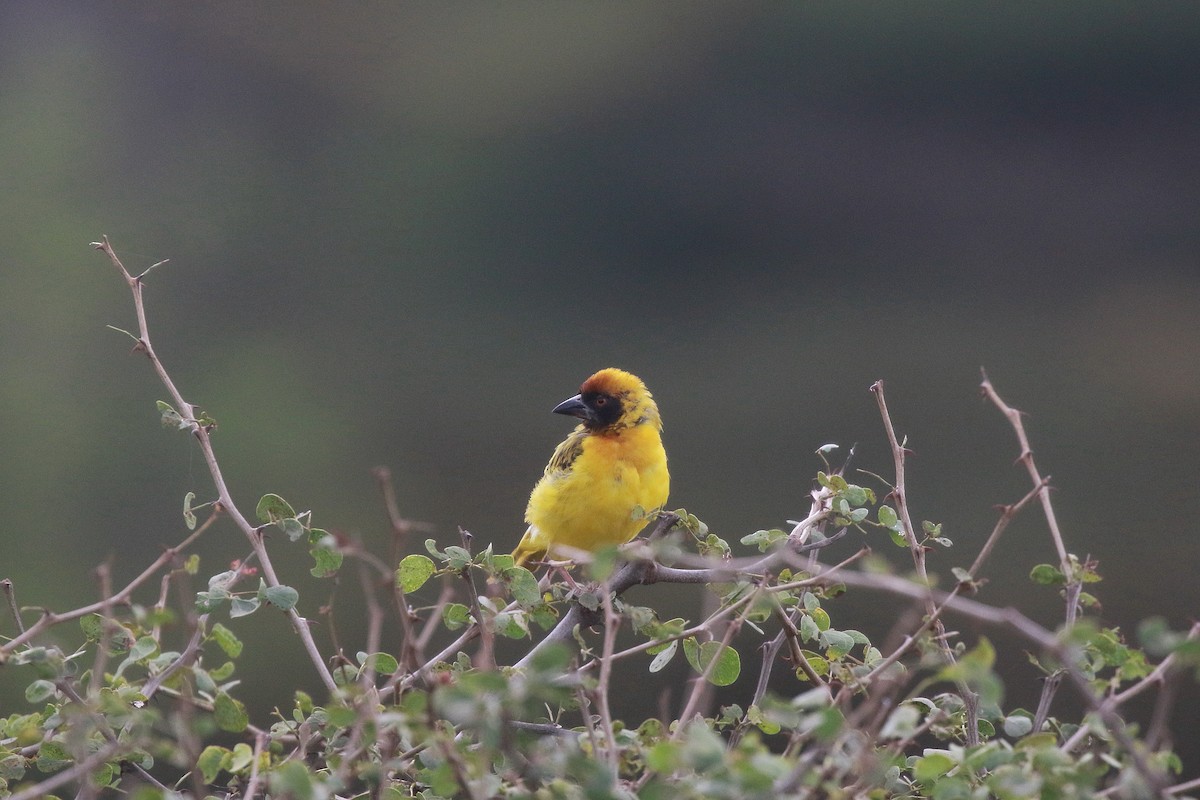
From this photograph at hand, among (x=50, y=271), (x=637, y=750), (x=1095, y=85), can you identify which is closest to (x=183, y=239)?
(x=50, y=271)

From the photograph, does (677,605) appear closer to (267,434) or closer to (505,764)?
(267,434)

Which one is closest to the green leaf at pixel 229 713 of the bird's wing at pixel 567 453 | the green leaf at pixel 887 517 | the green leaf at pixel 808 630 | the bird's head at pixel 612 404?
the green leaf at pixel 808 630

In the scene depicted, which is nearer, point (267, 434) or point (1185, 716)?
point (1185, 716)

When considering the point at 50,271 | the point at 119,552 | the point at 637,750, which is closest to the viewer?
the point at 637,750

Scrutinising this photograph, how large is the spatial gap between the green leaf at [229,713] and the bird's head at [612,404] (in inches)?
51.3

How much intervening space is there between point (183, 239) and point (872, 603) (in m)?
2.90

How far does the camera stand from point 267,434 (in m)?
4.65

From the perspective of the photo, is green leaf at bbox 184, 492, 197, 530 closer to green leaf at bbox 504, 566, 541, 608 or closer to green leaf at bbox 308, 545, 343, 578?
green leaf at bbox 308, 545, 343, 578

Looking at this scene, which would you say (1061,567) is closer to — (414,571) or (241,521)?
(414,571)

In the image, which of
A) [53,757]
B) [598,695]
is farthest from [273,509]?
[598,695]

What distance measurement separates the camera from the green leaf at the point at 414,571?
1.20 metres

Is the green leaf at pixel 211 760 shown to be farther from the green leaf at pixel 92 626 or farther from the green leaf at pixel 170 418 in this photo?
the green leaf at pixel 170 418

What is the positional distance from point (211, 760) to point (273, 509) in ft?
0.81

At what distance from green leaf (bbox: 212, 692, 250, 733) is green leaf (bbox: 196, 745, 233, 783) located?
4cm
